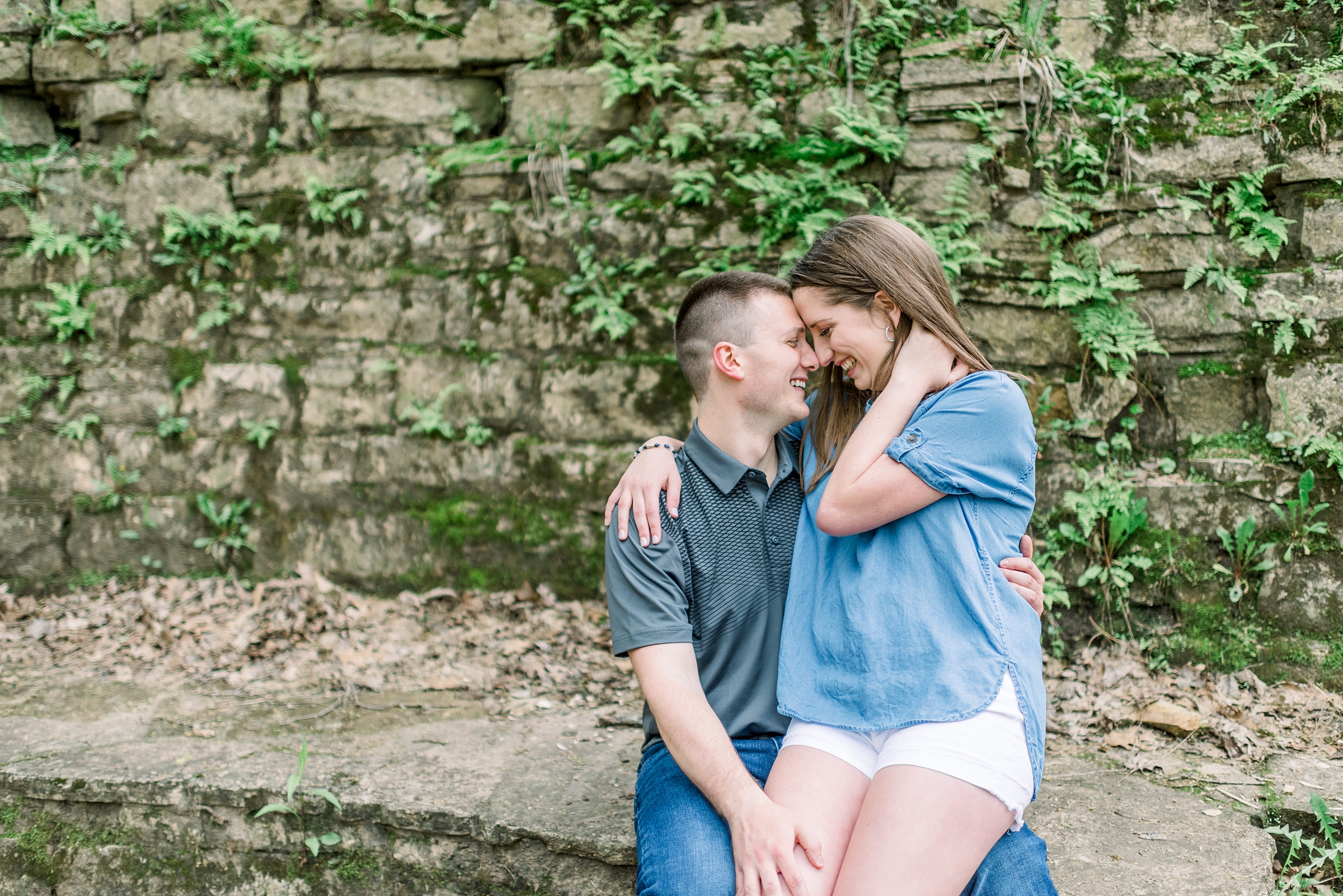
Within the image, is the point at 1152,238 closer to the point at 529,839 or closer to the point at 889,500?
the point at 889,500

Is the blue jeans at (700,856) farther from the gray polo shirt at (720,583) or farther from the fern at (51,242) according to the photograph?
the fern at (51,242)

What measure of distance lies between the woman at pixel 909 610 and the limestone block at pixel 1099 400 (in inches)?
68.4

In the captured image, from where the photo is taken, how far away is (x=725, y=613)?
88.1 inches

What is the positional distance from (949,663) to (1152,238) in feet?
8.37

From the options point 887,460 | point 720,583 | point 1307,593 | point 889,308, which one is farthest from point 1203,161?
point 720,583

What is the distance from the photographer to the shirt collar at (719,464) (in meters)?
2.31

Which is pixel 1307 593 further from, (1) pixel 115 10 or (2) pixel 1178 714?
(1) pixel 115 10

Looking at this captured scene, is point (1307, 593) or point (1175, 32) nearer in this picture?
point (1307, 593)

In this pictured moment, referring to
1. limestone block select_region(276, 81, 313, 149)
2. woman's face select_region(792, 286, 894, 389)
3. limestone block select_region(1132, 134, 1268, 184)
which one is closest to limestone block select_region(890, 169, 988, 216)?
limestone block select_region(1132, 134, 1268, 184)

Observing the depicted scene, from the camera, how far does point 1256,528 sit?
335cm

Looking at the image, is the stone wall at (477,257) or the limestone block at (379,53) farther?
the limestone block at (379,53)

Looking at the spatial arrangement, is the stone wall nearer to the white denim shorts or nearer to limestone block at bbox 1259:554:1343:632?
limestone block at bbox 1259:554:1343:632

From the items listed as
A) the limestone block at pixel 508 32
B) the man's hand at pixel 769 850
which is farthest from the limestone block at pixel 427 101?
the man's hand at pixel 769 850

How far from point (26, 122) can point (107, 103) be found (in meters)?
0.54
